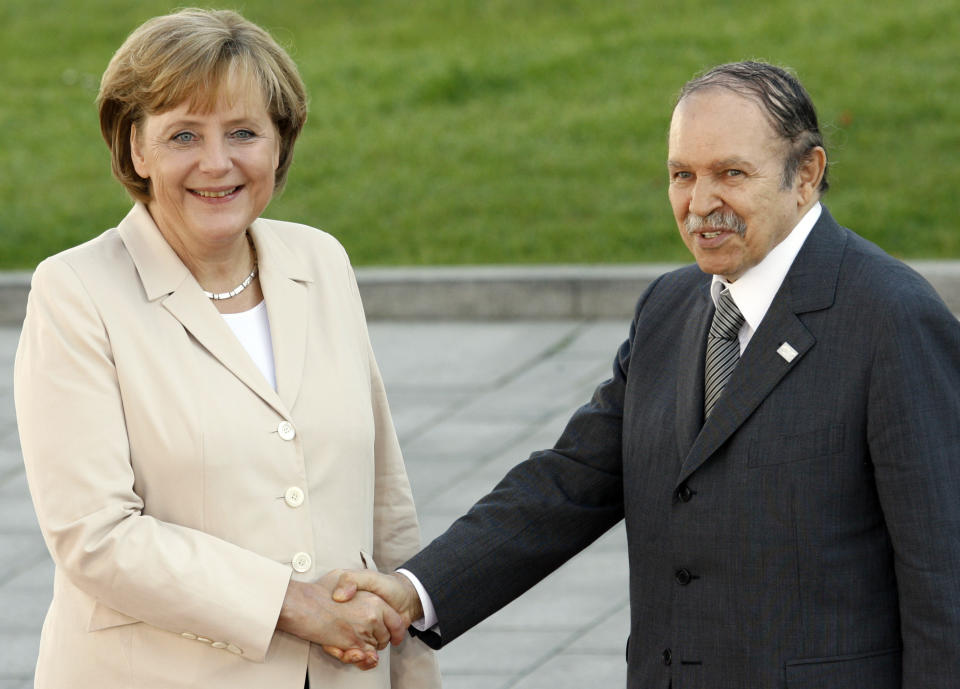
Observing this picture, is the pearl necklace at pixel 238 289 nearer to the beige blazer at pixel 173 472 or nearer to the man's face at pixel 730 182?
the beige blazer at pixel 173 472

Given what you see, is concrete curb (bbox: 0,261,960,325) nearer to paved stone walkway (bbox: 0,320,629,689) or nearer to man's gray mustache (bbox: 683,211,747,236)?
paved stone walkway (bbox: 0,320,629,689)

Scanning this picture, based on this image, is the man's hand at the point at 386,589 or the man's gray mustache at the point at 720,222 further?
the man's hand at the point at 386,589

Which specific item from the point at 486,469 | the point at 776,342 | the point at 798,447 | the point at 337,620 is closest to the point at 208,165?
the point at 337,620

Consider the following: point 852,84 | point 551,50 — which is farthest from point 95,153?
point 852,84

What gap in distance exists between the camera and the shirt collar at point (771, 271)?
2.95 meters

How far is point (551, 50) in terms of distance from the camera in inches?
495

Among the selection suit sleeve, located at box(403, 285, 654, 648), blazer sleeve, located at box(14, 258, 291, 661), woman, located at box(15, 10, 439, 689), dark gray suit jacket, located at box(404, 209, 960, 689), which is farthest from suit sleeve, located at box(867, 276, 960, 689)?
blazer sleeve, located at box(14, 258, 291, 661)

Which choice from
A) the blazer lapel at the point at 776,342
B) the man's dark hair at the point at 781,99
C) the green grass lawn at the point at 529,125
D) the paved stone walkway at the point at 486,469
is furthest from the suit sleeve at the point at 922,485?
the green grass lawn at the point at 529,125

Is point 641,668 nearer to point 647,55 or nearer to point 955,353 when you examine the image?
point 955,353

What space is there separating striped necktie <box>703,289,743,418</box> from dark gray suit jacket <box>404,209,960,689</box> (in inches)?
1.0

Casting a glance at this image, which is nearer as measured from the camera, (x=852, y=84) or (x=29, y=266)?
(x=29, y=266)

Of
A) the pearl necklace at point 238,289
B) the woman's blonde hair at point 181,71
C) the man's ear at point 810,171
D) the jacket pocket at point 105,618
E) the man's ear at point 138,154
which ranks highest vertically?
the woman's blonde hair at point 181,71

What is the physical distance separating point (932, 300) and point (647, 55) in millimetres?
9591

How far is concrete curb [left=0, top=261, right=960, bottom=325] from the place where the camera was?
8844 millimetres
